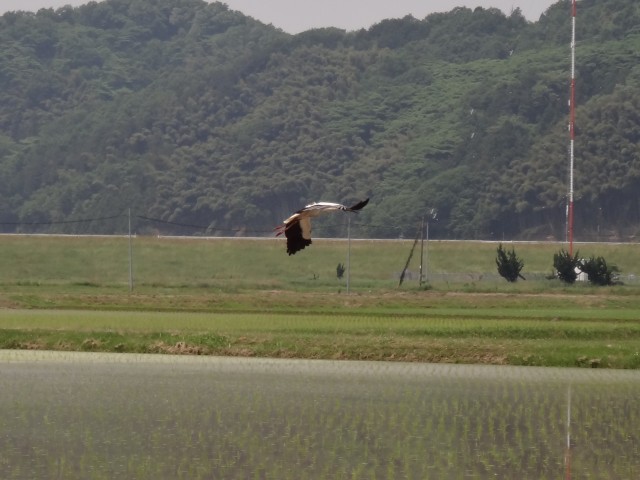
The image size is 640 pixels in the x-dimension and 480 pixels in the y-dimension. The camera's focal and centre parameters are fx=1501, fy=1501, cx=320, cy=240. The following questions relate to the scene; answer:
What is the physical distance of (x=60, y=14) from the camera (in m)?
196

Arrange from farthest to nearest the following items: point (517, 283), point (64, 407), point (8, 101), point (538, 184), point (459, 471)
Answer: point (8, 101), point (538, 184), point (517, 283), point (64, 407), point (459, 471)

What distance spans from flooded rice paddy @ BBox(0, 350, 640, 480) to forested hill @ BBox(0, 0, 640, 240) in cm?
7772

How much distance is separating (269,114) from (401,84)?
1425 cm

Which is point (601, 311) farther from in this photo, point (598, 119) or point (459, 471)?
point (598, 119)

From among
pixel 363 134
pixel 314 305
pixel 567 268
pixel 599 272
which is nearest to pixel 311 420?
pixel 314 305

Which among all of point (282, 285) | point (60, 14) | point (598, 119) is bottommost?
point (282, 285)

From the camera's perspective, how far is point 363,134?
132 meters

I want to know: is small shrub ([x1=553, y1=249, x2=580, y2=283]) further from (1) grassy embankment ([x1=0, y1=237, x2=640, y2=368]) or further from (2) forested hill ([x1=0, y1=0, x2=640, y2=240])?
(2) forested hill ([x1=0, y1=0, x2=640, y2=240])

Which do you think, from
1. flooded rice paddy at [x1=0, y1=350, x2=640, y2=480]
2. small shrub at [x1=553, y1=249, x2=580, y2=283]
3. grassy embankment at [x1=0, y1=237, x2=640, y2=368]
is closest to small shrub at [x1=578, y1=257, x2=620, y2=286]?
small shrub at [x1=553, y1=249, x2=580, y2=283]

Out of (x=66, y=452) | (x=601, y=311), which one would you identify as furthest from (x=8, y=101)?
(x=66, y=452)

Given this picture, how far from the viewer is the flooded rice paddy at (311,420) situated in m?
16.2

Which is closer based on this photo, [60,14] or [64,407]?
[64,407]

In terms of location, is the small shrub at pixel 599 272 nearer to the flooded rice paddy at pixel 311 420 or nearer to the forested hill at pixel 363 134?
the flooded rice paddy at pixel 311 420

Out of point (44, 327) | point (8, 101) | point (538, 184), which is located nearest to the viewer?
point (44, 327)
